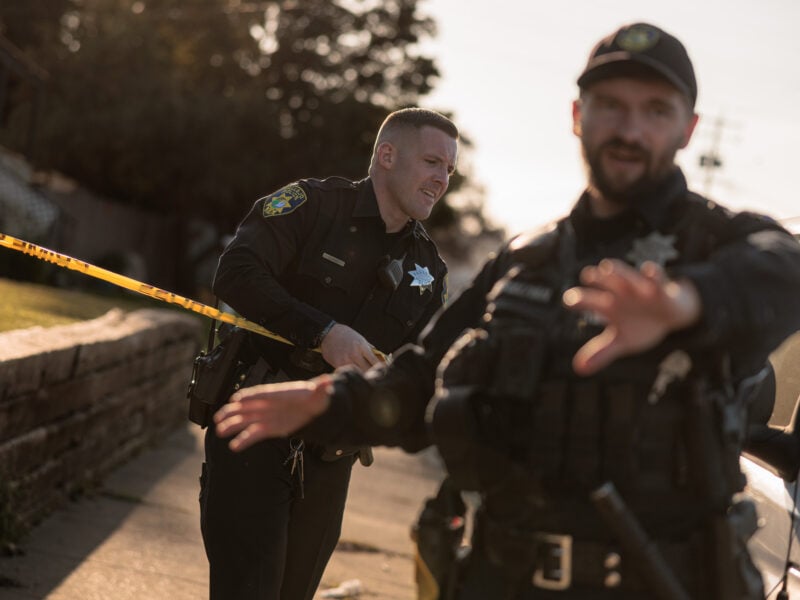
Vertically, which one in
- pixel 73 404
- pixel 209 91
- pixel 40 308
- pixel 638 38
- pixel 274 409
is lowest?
pixel 73 404

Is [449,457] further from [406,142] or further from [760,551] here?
[406,142]

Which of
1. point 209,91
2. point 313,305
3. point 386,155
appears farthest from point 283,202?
point 209,91

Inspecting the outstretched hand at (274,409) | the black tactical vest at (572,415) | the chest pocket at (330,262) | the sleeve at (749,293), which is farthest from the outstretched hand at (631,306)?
the chest pocket at (330,262)

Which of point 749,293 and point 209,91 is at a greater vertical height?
point 209,91

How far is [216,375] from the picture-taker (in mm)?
4605

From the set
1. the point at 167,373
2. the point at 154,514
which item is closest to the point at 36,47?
the point at 167,373

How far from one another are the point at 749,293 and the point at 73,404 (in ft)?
17.5

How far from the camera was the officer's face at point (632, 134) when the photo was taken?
2.78 m

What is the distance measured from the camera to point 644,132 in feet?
9.07

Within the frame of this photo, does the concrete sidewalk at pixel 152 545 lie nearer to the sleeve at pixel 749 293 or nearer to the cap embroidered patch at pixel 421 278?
the cap embroidered patch at pixel 421 278

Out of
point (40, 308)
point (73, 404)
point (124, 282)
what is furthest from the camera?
point (40, 308)

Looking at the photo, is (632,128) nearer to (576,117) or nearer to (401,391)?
(576,117)

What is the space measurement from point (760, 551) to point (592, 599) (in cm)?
106

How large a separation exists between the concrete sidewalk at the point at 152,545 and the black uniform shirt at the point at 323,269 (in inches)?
79.9
